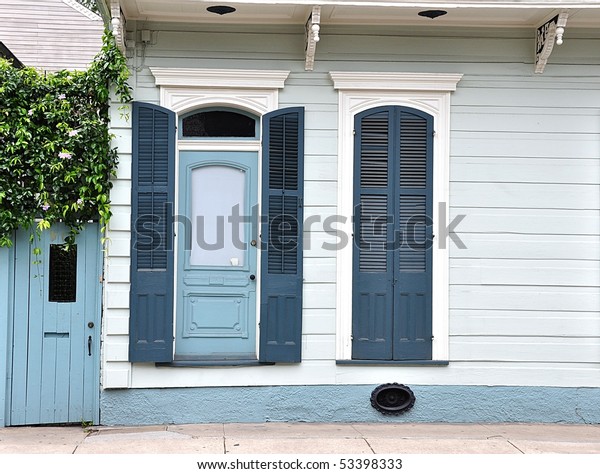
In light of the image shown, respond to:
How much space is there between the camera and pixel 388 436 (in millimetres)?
7434

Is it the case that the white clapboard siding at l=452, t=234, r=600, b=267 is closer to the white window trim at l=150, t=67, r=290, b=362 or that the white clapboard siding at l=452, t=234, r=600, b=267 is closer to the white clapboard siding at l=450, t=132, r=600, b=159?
the white clapboard siding at l=450, t=132, r=600, b=159

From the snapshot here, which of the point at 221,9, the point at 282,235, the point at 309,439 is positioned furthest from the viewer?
the point at 282,235

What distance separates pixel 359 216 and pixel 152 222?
2054mm

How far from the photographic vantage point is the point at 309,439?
7250 millimetres

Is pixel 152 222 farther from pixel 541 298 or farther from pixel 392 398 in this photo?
pixel 541 298

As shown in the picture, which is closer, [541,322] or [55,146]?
[55,146]

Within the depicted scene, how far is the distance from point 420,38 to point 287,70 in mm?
1386

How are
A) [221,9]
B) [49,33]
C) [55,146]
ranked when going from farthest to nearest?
[49,33] → [221,9] → [55,146]

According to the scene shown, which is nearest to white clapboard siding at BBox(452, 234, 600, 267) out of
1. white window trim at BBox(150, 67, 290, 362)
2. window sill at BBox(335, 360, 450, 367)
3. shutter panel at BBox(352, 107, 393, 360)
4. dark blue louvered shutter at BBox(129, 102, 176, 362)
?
shutter panel at BBox(352, 107, 393, 360)

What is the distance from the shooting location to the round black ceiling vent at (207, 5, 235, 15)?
7730 millimetres

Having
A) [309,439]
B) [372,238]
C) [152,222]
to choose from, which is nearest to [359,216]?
[372,238]

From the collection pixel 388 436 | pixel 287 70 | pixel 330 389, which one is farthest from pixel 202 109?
pixel 388 436

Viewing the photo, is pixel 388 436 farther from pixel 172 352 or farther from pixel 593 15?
pixel 593 15

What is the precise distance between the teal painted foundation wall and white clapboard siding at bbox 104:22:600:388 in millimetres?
117
